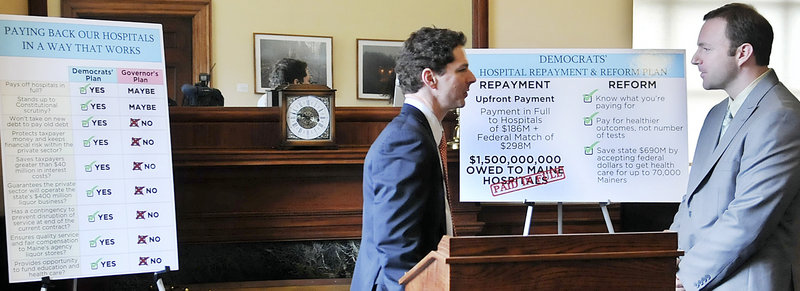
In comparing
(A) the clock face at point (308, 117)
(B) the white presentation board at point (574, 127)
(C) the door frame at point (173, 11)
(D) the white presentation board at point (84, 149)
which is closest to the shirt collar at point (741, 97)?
(B) the white presentation board at point (574, 127)

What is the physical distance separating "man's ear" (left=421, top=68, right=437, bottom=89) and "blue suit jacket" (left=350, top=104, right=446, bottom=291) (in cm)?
17

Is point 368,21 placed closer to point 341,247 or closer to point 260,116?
point 260,116

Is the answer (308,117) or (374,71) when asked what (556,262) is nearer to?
(308,117)

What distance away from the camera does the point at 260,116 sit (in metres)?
3.60

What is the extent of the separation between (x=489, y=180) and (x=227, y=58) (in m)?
1.31

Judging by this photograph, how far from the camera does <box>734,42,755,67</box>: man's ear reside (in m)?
2.62

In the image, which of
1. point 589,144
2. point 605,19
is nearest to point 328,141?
point 589,144

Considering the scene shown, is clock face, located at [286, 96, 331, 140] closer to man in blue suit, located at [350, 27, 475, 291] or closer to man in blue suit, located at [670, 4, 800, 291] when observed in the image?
man in blue suit, located at [350, 27, 475, 291]

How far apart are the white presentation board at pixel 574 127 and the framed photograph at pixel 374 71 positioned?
1.50 ft

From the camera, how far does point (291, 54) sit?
360 centimetres

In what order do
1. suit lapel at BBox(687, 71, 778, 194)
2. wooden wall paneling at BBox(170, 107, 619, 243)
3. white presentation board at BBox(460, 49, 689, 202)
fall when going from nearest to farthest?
suit lapel at BBox(687, 71, 778, 194) < white presentation board at BBox(460, 49, 689, 202) < wooden wall paneling at BBox(170, 107, 619, 243)

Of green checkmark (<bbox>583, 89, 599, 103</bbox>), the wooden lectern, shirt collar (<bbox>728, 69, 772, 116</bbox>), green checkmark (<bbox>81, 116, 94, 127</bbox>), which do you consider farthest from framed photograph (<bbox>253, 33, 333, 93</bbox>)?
the wooden lectern

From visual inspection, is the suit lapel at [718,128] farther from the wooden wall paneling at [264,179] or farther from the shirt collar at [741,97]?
the wooden wall paneling at [264,179]

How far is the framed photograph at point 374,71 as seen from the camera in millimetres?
3691
